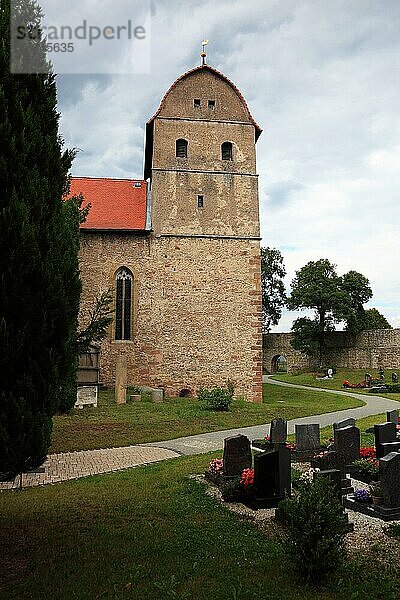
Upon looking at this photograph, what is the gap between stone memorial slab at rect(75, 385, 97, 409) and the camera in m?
18.1

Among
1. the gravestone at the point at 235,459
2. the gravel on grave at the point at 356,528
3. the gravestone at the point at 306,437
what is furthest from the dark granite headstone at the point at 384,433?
the gravel on grave at the point at 356,528

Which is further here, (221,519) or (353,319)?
(353,319)

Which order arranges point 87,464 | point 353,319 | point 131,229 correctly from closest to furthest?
point 87,464 < point 131,229 < point 353,319

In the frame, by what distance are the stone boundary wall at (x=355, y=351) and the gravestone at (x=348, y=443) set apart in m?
34.6

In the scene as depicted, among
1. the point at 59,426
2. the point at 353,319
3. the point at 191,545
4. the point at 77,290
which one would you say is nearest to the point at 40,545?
the point at 191,545

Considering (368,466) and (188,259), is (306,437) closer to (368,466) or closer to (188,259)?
(368,466)

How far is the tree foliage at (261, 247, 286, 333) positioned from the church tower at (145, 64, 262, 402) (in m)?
27.2

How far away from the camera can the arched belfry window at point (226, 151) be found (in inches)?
952

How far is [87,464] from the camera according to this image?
1047cm

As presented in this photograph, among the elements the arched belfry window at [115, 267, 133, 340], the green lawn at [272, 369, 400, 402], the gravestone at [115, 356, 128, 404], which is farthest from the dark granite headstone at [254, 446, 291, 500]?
the green lawn at [272, 369, 400, 402]

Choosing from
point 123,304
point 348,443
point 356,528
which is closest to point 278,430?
point 348,443

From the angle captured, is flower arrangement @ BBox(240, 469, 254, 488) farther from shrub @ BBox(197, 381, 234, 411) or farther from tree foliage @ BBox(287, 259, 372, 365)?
tree foliage @ BBox(287, 259, 372, 365)

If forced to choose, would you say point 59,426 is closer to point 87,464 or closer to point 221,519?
point 87,464

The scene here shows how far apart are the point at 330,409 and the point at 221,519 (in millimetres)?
14685
